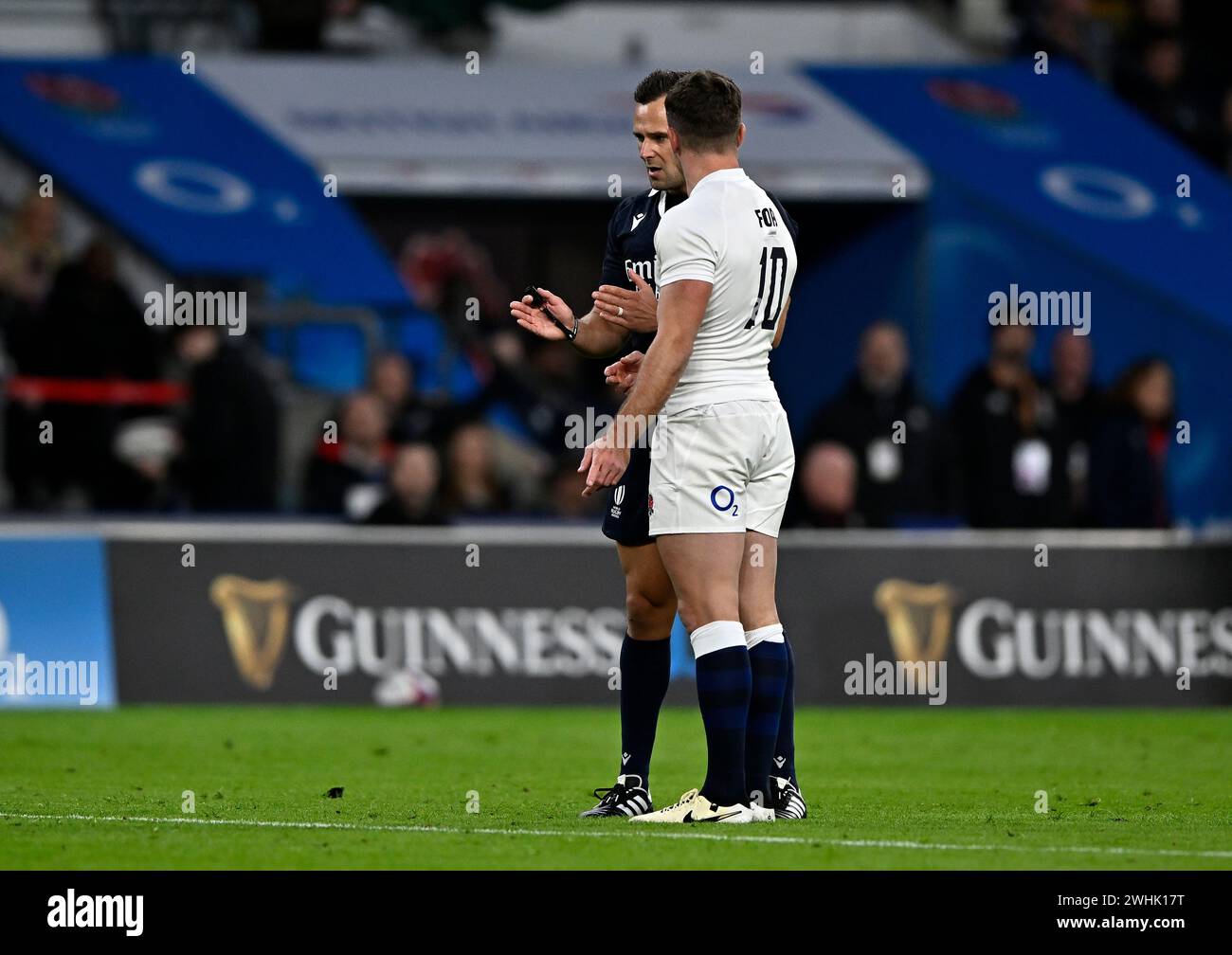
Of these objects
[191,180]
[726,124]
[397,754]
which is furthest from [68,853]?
[191,180]

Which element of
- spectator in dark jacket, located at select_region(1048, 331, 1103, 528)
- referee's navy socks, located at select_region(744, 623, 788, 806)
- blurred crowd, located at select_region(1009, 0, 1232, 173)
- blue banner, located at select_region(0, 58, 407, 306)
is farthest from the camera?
blurred crowd, located at select_region(1009, 0, 1232, 173)

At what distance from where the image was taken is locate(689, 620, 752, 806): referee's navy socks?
7930mm

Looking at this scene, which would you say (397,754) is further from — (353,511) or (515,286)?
(515,286)

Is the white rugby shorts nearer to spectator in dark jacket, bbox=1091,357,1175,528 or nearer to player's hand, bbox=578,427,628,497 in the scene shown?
player's hand, bbox=578,427,628,497

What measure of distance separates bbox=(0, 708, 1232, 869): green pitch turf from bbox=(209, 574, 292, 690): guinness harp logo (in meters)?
0.42

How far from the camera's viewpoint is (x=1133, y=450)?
1605 cm

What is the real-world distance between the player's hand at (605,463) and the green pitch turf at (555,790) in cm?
116

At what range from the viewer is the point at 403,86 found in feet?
67.0

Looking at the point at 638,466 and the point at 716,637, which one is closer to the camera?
the point at 716,637

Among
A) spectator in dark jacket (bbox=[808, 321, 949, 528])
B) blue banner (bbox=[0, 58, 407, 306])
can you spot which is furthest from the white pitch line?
blue banner (bbox=[0, 58, 407, 306])

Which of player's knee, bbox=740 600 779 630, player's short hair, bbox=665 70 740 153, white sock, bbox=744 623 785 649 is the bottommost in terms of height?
white sock, bbox=744 623 785 649

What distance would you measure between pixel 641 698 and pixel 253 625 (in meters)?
6.51

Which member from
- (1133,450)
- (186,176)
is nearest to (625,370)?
(1133,450)

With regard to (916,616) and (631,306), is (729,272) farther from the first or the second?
(916,616)
